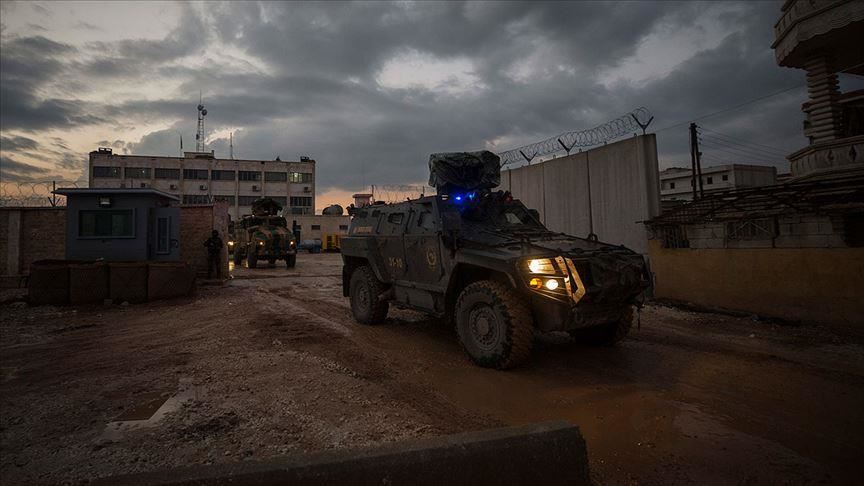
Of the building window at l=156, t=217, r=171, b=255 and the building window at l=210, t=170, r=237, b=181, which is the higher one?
the building window at l=210, t=170, r=237, b=181

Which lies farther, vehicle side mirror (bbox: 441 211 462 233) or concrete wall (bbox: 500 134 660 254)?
concrete wall (bbox: 500 134 660 254)

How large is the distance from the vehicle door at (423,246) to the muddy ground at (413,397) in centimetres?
96

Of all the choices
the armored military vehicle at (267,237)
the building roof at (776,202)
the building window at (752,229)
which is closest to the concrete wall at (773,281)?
the building window at (752,229)

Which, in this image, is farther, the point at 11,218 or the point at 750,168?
the point at 750,168

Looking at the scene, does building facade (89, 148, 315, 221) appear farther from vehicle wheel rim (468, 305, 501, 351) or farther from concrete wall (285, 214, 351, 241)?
vehicle wheel rim (468, 305, 501, 351)

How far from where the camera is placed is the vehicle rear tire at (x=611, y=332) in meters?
5.14

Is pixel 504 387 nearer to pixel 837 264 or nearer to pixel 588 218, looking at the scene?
pixel 837 264

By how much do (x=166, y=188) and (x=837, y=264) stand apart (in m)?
58.6

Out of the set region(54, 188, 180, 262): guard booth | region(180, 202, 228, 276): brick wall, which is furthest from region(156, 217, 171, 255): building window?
region(180, 202, 228, 276): brick wall

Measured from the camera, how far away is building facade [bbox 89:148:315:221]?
48625 mm

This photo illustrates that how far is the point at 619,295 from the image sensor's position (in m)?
4.48

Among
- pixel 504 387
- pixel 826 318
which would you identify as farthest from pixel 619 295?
pixel 826 318

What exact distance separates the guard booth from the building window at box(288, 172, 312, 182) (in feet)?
147

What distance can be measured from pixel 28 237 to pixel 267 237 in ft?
25.7
